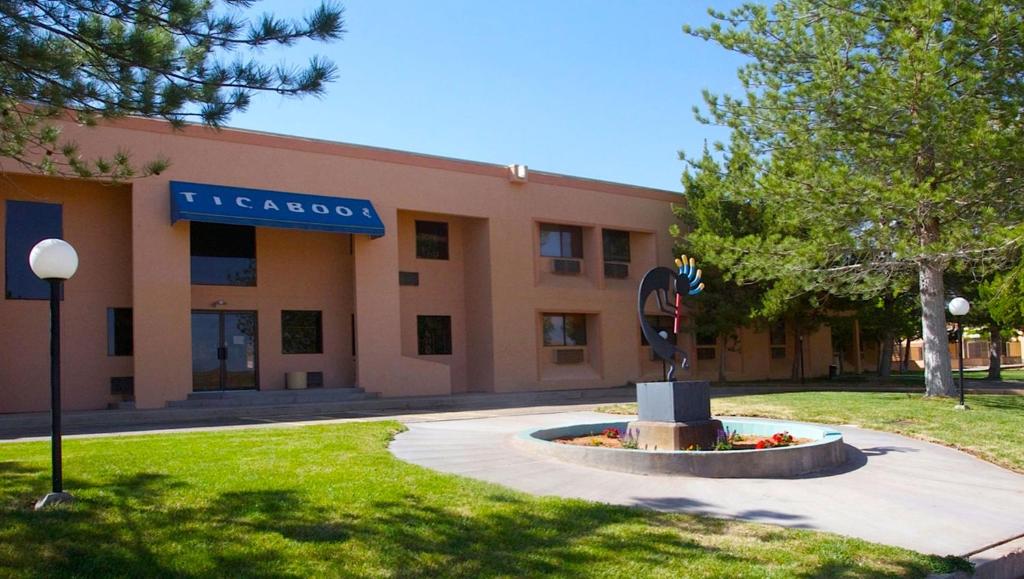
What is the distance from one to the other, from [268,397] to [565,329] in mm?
11245

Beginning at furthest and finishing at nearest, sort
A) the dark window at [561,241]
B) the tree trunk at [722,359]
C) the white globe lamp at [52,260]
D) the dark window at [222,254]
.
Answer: the tree trunk at [722,359] < the dark window at [561,241] < the dark window at [222,254] < the white globe lamp at [52,260]

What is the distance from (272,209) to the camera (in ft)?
69.4

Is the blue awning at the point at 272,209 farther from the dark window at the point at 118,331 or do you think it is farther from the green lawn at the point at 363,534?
the green lawn at the point at 363,534

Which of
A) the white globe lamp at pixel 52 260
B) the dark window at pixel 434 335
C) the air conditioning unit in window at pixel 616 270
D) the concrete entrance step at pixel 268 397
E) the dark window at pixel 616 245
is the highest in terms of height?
the dark window at pixel 616 245

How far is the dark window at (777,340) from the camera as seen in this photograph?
35.0m

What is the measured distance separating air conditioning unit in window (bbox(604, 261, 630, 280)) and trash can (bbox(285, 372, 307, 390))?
11750mm

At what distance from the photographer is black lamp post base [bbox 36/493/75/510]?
6870 millimetres

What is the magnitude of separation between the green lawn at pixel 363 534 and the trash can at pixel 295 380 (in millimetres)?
14058

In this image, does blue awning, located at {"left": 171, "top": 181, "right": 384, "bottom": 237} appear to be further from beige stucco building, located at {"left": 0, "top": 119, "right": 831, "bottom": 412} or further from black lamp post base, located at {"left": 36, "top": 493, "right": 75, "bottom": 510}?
black lamp post base, located at {"left": 36, "top": 493, "right": 75, "bottom": 510}

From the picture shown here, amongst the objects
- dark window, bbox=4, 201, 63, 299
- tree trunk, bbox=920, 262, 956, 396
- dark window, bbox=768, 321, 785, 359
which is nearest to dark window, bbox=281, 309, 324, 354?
dark window, bbox=4, 201, 63, 299

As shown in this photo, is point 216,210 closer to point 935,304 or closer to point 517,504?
point 517,504

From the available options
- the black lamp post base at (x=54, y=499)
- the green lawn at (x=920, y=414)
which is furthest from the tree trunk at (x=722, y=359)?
the black lamp post base at (x=54, y=499)

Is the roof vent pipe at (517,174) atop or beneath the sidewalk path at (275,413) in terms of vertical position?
atop

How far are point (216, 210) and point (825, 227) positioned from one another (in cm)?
1435
